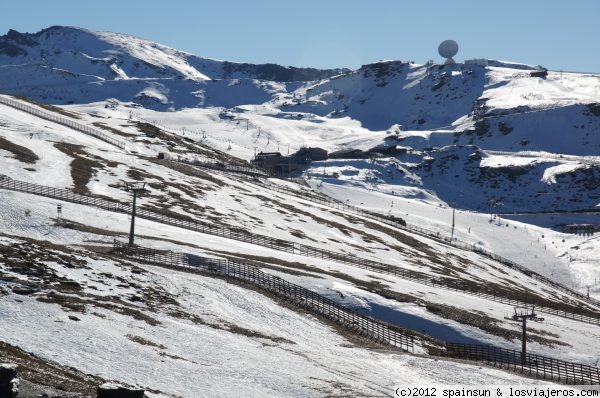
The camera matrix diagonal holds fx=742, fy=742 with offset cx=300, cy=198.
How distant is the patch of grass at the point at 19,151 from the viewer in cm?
10043

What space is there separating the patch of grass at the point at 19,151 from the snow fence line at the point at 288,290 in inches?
1680

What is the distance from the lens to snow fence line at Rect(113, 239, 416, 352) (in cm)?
5341

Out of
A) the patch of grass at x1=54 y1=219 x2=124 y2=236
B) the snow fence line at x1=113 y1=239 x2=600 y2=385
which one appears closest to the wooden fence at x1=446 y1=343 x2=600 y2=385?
the snow fence line at x1=113 y1=239 x2=600 y2=385

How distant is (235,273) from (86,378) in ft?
99.0

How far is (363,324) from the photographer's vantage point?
55.1 meters

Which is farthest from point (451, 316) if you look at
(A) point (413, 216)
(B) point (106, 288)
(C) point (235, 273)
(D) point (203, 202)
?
(A) point (413, 216)

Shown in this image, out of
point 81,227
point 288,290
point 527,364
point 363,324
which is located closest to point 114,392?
point 363,324

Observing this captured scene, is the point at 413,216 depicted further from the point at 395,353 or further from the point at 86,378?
the point at 86,378

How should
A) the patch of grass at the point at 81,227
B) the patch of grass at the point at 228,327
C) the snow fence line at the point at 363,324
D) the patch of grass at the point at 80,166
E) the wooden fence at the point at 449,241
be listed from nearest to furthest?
the patch of grass at the point at 228,327
the snow fence line at the point at 363,324
the patch of grass at the point at 81,227
the patch of grass at the point at 80,166
the wooden fence at the point at 449,241

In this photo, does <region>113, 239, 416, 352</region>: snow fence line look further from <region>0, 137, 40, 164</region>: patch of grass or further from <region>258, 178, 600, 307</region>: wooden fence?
<region>258, 178, 600, 307</region>: wooden fence

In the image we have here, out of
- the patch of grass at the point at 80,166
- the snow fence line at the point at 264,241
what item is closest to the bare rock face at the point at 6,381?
the snow fence line at the point at 264,241

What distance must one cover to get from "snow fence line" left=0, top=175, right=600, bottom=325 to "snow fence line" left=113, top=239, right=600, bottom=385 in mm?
19756

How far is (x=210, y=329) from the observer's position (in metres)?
44.2

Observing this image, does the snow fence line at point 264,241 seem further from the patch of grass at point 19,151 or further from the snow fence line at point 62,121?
the snow fence line at point 62,121
